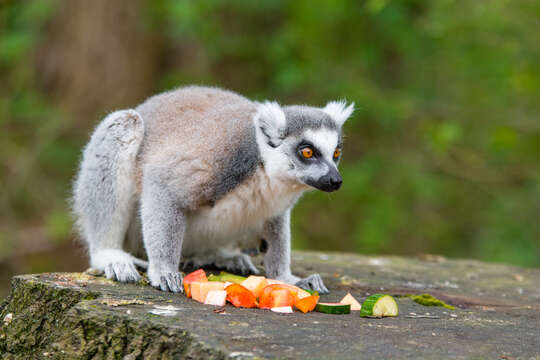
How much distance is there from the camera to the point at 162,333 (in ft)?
9.74

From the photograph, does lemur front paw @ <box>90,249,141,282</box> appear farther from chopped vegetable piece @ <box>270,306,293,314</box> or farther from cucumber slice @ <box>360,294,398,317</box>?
cucumber slice @ <box>360,294,398,317</box>

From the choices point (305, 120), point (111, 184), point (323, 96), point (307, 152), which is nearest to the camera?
point (307, 152)

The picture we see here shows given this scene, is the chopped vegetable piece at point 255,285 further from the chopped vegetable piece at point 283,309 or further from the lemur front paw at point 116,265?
the lemur front paw at point 116,265

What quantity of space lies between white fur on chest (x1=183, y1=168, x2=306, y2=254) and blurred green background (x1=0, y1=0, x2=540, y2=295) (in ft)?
14.6

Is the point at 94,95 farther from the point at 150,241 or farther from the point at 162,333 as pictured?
the point at 162,333

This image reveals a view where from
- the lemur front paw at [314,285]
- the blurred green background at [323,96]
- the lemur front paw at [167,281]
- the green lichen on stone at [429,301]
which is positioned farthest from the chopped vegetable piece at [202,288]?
the blurred green background at [323,96]

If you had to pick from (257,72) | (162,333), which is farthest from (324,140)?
(257,72)

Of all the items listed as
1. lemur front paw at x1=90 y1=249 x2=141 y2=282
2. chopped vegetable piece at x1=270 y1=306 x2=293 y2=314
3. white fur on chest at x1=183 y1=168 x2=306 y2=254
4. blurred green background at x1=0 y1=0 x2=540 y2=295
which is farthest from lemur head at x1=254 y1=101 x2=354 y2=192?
blurred green background at x1=0 y1=0 x2=540 y2=295

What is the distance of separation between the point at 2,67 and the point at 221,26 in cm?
378

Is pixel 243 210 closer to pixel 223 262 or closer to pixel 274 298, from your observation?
pixel 223 262

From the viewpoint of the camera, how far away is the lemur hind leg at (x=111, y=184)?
4699 millimetres

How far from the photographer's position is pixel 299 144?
4.29 m

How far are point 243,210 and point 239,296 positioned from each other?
88 cm

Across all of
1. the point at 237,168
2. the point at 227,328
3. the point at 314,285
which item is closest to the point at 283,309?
the point at 227,328
